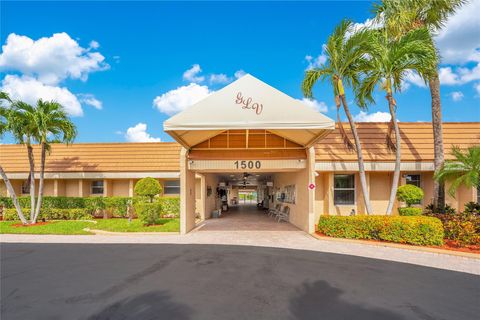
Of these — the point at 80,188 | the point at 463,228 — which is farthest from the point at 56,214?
the point at 463,228

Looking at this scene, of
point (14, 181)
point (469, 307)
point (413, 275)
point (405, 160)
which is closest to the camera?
point (469, 307)

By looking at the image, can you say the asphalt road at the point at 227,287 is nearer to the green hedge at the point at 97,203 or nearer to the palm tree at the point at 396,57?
the palm tree at the point at 396,57

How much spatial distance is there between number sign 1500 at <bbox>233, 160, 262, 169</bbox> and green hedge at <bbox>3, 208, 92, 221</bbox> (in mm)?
10811

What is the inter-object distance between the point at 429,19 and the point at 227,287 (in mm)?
14434

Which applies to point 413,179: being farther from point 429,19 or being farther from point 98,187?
point 98,187

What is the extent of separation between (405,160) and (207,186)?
12.3 metres

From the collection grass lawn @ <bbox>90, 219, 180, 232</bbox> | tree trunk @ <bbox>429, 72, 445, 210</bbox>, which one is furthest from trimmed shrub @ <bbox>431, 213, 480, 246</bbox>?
grass lawn @ <bbox>90, 219, 180, 232</bbox>

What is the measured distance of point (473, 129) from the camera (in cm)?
1652

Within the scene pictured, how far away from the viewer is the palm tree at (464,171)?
1030 centimetres

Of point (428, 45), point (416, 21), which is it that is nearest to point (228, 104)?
point (428, 45)

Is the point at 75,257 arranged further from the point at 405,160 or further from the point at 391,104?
the point at 405,160

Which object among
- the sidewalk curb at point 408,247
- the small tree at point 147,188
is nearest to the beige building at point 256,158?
the sidewalk curb at point 408,247

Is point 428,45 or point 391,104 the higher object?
point 428,45

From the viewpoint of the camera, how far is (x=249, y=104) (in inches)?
410
